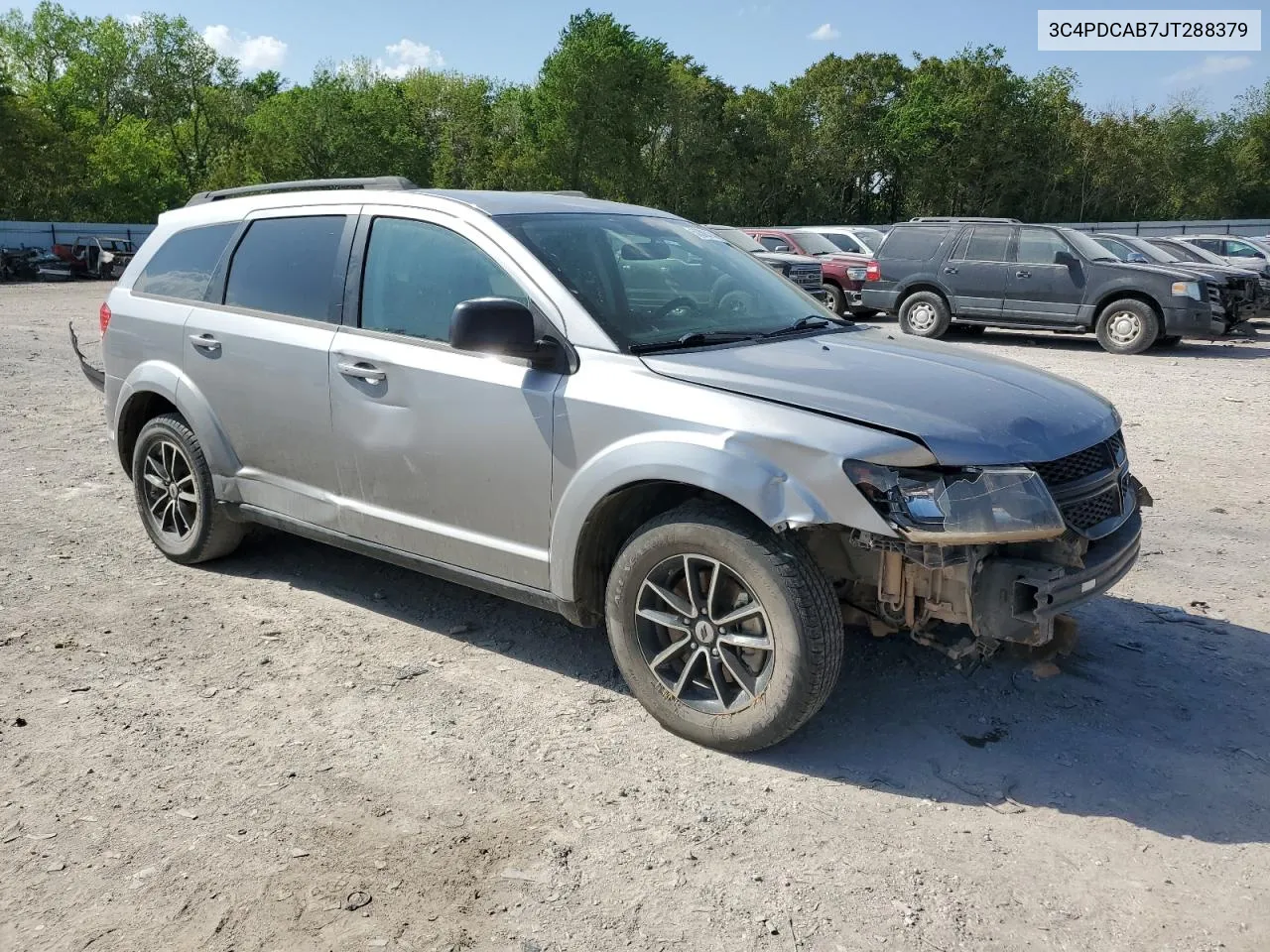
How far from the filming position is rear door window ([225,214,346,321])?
15.3 feet

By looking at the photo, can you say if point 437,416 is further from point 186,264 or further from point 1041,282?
point 1041,282

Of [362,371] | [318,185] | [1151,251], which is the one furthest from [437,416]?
[1151,251]

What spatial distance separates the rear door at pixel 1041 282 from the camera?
1530 cm

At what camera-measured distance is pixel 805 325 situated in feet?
14.7

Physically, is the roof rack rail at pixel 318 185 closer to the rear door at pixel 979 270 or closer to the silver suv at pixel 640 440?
the silver suv at pixel 640 440

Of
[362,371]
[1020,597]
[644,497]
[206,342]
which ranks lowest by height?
[1020,597]

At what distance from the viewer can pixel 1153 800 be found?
337 centimetres

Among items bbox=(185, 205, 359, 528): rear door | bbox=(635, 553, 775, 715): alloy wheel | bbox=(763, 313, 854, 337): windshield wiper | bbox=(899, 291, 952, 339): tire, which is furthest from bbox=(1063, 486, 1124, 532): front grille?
bbox=(899, 291, 952, 339): tire

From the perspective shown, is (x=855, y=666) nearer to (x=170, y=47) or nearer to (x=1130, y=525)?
(x=1130, y=525)

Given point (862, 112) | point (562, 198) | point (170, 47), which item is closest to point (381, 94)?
point (170, 47)

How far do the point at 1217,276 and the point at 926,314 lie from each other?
397cm

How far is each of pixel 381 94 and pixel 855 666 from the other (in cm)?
7164

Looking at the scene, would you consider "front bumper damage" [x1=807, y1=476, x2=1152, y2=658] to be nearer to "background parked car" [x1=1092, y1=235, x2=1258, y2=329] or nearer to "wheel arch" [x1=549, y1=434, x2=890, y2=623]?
"wheel arch" [x1=549, y1=434, x2=890, y2=623]

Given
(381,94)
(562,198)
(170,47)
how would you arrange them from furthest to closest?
(170,47) < (381,94) < (562,198)
